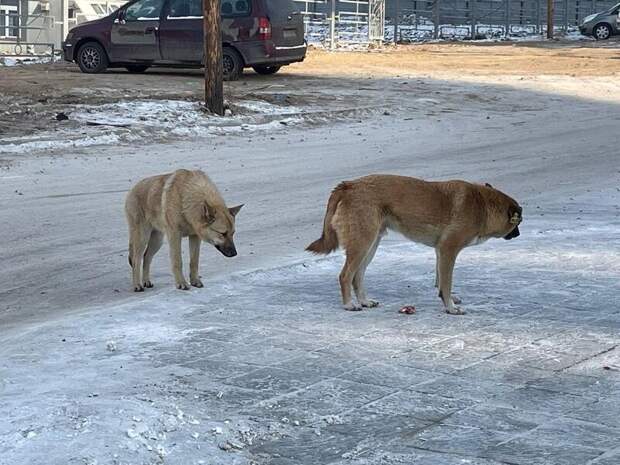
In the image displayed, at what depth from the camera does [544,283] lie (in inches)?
351

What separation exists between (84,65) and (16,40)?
6578 mm

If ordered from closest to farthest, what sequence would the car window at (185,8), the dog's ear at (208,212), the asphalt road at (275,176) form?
the dog's ear at (208,212)
the asphalt road at (275,176)
the car window at (185,8)

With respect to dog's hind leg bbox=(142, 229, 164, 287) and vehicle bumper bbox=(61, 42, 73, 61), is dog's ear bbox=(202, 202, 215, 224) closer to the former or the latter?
dog's hind leg bbox=(142, 229, 164, 287)

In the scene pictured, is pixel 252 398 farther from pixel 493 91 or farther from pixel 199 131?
pixel 493 91

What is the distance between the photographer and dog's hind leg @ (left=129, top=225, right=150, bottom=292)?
28.9ft

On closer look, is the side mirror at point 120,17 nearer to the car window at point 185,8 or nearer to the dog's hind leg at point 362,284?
the car window at point 185,8

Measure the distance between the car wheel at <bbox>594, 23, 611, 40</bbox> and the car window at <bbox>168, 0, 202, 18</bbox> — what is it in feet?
91.5

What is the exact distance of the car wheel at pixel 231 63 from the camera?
26172 millimetres

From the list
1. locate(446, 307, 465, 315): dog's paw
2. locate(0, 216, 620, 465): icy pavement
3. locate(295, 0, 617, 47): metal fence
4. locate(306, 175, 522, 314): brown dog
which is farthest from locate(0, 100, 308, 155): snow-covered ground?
locate(295, 0, 617, 47): metal fence

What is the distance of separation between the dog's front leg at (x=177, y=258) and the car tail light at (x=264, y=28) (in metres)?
17.9

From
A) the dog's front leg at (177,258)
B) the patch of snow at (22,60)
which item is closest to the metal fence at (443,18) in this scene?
the patch of snow at (22,60)

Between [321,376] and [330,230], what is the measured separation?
1.67 metres

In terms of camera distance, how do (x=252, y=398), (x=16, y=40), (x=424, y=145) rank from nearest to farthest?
1. (x=252, y=398)
2. (x=424, y=145)
3. (x=16, y=40)

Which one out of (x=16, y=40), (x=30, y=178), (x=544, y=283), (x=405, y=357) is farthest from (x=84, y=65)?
(x=405, y=357)
